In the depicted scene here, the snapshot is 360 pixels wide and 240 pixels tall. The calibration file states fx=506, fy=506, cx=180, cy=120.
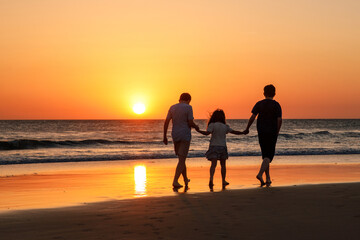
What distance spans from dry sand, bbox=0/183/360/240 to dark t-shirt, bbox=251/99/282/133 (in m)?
1.81

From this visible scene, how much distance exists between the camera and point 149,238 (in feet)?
18.6

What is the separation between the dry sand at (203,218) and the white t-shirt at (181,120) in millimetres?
1839

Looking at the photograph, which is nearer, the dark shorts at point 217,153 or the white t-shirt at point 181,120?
the white t-shirt at point 181,120

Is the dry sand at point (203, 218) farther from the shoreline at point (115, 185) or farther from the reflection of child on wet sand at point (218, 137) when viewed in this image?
the reflection of child on wet sand at point (218, 137)

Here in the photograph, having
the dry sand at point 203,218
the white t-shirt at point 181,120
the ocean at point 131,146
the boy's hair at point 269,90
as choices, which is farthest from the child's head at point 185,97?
the ocean at point 131,146

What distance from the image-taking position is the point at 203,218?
6.82 meters

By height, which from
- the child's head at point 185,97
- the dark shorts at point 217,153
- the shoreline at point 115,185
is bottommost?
the shoreline at point 115,185

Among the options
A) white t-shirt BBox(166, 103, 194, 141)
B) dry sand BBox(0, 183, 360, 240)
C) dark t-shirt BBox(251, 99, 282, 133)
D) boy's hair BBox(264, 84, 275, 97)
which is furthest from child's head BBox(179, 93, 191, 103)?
dry sand BBox(0, 183, 360, 240)

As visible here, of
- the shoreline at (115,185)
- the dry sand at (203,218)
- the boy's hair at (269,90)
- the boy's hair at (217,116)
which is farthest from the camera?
the boy's hair at (217,116)

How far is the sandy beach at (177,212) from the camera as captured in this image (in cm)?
598

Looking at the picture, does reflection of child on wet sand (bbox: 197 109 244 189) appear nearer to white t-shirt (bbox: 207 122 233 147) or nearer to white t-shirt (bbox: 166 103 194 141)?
white t-shirt (bbox: 207 122 233 147)

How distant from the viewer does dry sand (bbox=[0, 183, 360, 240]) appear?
590 cm

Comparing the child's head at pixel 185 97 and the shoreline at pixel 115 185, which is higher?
the child's head at pixel 185 97

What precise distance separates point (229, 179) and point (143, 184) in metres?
2.27
